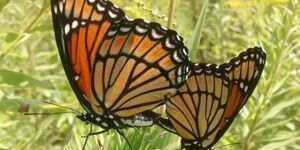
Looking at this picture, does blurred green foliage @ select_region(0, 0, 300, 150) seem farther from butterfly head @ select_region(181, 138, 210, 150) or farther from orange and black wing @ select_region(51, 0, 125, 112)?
orange and black wing @ select_region(51, 0, 125, 112)

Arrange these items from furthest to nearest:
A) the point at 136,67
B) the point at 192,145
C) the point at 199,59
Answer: the point at 199,59
the point at 136,67
the point at 192,145

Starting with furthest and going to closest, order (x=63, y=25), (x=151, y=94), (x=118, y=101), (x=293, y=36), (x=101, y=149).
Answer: (x=293, y=36) → (x=118, y=101) → (x=151, y=94) → (x=63, y=25) → (x=101, y=149)

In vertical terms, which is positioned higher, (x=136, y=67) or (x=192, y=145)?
(x=136, y=67)

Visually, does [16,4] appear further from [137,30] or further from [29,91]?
[137,30]

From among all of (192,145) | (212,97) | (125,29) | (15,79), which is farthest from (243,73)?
(15,79)

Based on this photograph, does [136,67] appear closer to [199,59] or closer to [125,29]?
[125,29]

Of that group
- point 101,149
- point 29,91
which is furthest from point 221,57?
point 101,149

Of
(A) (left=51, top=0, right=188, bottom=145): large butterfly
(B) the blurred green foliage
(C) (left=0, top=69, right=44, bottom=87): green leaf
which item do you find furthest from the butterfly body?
(C) (left=0, top=69, right=44, bottom=87): green leaf

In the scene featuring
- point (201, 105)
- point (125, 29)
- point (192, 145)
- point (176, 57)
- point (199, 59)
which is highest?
point (199, 59)
